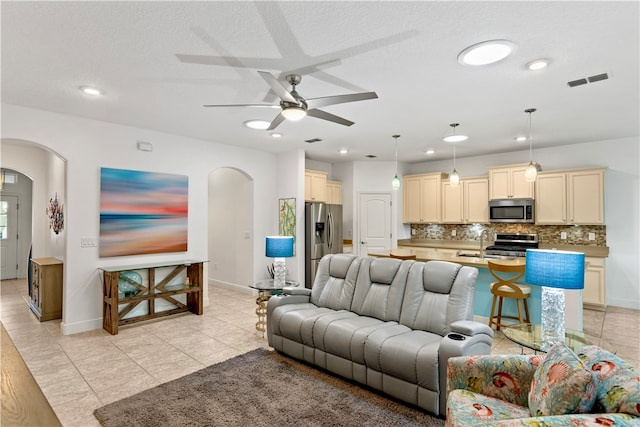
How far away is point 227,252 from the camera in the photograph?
23.7 feet

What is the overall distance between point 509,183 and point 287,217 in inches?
162

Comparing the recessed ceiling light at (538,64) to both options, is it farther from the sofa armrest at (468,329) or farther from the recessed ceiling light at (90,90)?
the recessed ceiling light at (90,90)

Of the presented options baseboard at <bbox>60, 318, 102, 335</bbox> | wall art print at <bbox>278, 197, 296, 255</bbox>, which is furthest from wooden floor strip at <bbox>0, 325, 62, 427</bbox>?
wall art print at <bbox>278, 197, 296, 255</bbox>

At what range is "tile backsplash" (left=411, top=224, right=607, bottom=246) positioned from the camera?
19.5 feet

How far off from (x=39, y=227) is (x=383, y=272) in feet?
23.2

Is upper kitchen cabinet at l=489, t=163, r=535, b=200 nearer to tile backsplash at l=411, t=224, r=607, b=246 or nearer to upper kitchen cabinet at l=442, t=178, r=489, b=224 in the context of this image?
upper kitchen cabinet at l=442, t=178, r=489, b=224

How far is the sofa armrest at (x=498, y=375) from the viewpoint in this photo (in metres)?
1.87

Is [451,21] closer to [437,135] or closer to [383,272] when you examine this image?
[383,272]

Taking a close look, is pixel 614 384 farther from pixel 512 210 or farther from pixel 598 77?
pixel 512 210

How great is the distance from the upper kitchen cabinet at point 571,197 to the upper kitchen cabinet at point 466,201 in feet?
3.01

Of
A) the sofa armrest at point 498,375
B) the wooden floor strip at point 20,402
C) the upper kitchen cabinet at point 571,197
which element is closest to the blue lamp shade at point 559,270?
the sofa armrest at point 498,375

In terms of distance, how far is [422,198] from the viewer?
7664 millimetres

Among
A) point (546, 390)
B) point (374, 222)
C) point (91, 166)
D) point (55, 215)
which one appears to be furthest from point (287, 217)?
point (546, 390)

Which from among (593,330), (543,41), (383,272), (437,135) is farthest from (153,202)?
(593,330)
